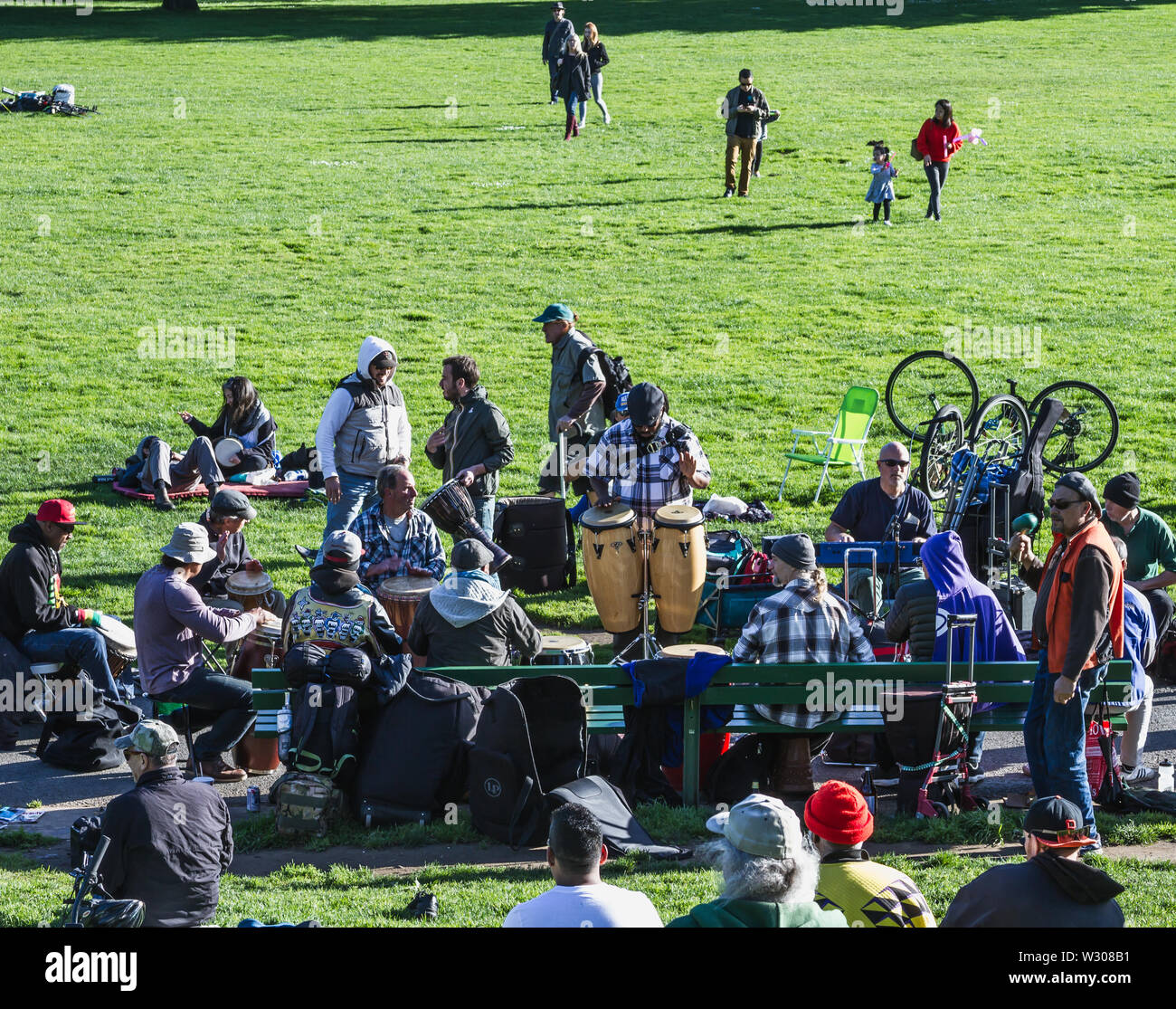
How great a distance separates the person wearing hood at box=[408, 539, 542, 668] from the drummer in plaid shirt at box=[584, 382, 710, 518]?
1.90 metres

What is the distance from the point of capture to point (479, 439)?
482 inches

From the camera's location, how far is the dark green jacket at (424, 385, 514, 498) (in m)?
12.2

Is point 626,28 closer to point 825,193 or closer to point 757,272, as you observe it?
point 825,193

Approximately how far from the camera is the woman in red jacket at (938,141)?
2405 centimetres

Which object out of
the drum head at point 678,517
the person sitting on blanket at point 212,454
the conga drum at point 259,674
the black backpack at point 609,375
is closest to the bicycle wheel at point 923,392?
the black backpack at point 609,375

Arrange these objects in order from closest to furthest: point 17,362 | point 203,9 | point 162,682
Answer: point 162,682, point 17,362, point 203,9

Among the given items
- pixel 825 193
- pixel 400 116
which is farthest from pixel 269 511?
pixel 400 116

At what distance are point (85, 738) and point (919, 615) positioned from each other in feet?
17.7

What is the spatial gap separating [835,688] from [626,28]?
126ft

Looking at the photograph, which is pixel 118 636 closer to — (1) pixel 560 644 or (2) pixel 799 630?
(1) pixel 560 644

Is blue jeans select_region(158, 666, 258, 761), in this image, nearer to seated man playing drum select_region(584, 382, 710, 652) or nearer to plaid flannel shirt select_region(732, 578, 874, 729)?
seated man playing drum select_region(584, 382, 710, 652)

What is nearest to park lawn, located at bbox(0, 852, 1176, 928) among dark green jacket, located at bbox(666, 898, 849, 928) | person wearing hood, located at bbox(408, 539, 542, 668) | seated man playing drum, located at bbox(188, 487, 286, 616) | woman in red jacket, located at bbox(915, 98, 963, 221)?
person wearing hood, located at bbox(408, 539, 542, 668)

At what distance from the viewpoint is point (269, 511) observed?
48.3ft

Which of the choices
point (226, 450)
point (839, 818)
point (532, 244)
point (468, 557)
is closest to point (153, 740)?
point (468, 557)
